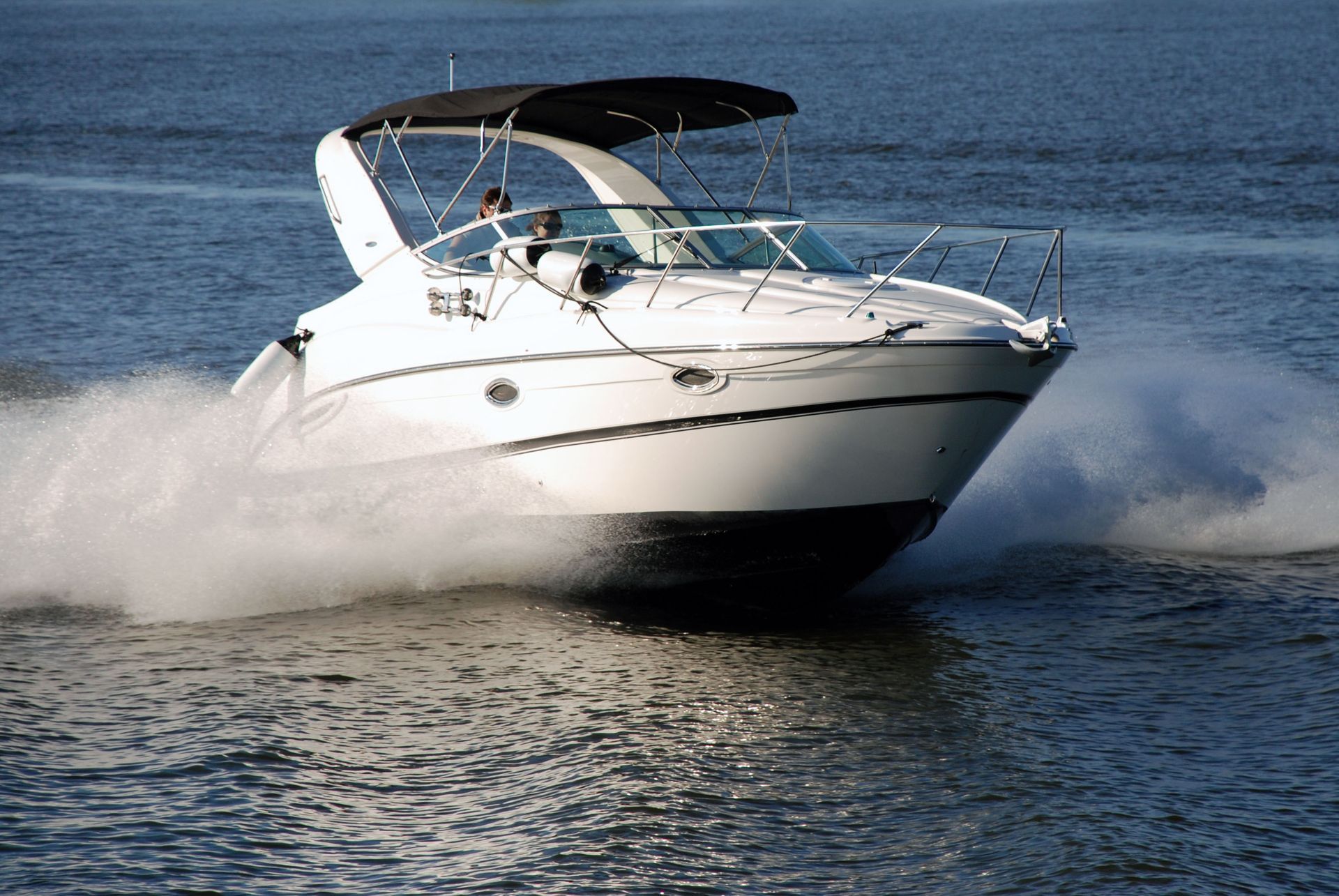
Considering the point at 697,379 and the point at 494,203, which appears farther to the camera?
the point at 494,203

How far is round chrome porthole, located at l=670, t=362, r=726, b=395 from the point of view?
7.68 metres

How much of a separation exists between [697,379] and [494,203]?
2576 millimetres

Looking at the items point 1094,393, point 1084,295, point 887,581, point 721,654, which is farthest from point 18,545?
point 1084,295

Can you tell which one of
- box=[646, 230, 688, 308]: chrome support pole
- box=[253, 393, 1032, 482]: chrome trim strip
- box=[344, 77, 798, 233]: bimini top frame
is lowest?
box=[253, 393, 1032, 482]: chrome trim strip

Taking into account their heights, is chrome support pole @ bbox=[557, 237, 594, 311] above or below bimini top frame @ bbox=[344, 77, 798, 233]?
below

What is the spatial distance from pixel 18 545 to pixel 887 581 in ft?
19.7

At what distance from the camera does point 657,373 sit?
25.5ft

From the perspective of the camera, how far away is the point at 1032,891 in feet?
18.0

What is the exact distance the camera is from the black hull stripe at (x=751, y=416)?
759 cm

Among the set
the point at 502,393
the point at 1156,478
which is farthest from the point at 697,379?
the point at 1156,478

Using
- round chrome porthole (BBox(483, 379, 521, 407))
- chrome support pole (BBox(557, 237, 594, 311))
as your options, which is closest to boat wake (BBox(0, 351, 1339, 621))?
round chrome porthole (BBox(483, 379, 521, 407))

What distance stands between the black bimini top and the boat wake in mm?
2392

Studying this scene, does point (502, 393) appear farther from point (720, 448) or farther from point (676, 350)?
point (720, 448)

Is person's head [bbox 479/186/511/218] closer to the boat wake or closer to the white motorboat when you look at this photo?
the white motorboat
